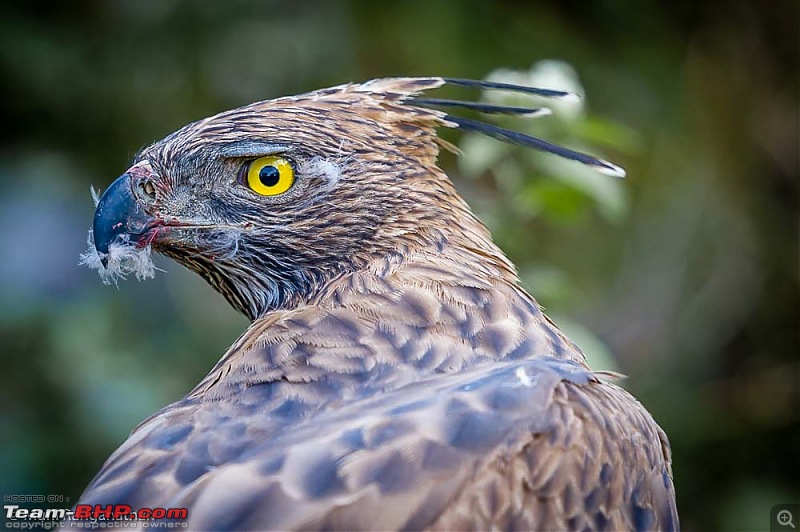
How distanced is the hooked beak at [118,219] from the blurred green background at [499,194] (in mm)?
2139

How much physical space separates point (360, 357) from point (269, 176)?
26.7 inches

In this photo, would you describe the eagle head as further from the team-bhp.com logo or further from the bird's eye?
the team-bhp.com logo

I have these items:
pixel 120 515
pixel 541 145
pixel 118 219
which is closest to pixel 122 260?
pixel 118 219

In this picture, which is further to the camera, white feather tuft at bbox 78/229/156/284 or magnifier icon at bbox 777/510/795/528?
magnifier icon at bbox 777/510/795/528

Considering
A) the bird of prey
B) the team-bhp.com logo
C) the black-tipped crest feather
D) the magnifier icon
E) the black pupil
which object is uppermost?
the black-tipped crest feather

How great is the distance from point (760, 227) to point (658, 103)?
1135 mm

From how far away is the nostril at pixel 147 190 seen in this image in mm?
2908

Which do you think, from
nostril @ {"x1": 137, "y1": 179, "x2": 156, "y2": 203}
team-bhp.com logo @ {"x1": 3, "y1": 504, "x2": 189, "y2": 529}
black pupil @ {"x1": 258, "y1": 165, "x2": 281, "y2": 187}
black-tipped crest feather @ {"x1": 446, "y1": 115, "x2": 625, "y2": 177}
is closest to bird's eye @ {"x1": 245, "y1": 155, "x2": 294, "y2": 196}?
black pupil @ {"x1": 258, "y1": 165, "x2": 281, "y2": 187}

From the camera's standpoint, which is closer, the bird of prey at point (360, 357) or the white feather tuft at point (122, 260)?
the bird of prey at point (360, 357)

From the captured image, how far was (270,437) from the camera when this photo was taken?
231cm

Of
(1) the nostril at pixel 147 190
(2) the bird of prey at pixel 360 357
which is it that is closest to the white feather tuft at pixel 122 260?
(2) the bird of prey at pixel 360 357

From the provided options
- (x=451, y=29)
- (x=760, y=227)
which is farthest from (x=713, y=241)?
(x=451, y=29)

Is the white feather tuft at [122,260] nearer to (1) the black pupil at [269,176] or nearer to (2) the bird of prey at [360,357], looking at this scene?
(2) the bird of prey at [360,357]

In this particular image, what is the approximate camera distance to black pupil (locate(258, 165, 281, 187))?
2914 mm
